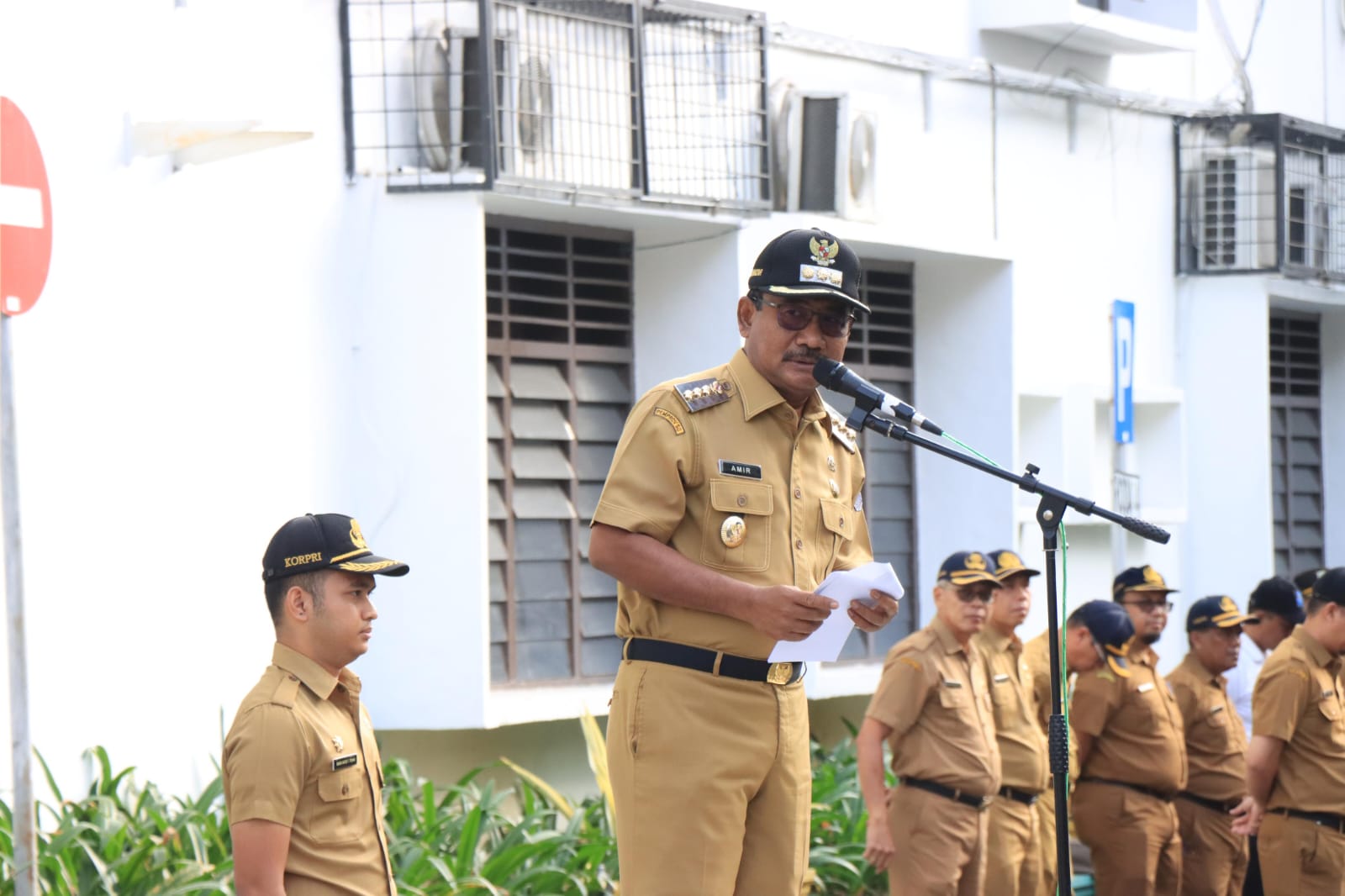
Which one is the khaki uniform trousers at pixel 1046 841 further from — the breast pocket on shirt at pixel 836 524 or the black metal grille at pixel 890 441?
the breast pocket on shirt at pixel 836 524

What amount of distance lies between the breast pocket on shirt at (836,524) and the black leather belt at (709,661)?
0.33 metres

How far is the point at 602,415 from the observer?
968cm

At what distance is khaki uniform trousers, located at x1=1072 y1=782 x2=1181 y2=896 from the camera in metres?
8.74

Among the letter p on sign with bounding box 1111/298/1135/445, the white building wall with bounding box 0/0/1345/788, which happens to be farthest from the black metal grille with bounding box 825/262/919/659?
the letter p on sign with bounding box 1111/298/1135/445

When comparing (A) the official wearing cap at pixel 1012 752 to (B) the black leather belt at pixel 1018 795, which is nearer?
(A) the official wearing cap at pixel 1012 752

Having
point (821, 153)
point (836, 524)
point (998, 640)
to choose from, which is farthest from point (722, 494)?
point (821, 153)

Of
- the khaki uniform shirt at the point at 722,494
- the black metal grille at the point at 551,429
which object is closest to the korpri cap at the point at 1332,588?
the black metal grille at the point at 551,429

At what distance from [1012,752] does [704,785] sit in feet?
14.1

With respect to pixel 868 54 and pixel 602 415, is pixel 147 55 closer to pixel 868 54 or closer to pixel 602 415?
pixel 602 415

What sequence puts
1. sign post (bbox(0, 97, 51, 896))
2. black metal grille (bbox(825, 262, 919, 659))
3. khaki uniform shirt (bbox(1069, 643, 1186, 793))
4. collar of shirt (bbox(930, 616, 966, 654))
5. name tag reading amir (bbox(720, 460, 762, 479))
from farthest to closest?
black metal grille (bbox(825, 262, 919, 659)), khaki uniform shirt (bbox(1069, 643, 1186, 793)), collar of shirt (bbox(930, 616, 966, 654)), sign post (bbox(0, 97, 51, 896)), name tag reading amir (bbox(720, 460, 762, 479))

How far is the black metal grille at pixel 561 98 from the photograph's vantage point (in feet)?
27.8

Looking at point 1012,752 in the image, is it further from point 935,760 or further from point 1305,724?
point 1305,724

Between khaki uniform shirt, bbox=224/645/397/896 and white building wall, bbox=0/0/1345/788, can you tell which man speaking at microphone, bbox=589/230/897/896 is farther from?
white building wall, bbox=0/0/1345/788

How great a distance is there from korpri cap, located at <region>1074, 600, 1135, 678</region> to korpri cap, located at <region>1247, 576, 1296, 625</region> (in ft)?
4.64
